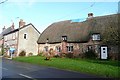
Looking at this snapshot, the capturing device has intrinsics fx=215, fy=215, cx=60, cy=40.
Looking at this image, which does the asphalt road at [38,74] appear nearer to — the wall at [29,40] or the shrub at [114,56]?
the shrub at [114,56]

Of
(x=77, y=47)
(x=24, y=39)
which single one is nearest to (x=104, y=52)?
(x=77, y=47)

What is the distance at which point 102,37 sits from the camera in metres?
38.8

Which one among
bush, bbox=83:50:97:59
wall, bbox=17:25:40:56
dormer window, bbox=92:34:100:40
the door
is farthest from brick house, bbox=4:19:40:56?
the door

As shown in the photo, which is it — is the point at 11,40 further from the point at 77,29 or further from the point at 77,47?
the point at 77,47

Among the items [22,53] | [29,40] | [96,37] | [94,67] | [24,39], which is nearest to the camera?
[94,67]

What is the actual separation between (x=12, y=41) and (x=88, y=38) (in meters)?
22.6

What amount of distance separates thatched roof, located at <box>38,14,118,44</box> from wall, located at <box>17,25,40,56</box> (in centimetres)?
185

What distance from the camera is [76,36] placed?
44.1 m

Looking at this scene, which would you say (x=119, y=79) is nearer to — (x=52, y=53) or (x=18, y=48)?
(x=52, y=53)

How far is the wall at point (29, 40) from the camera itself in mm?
52631

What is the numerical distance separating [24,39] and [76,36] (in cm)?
1526

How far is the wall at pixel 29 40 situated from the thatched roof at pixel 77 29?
185cm

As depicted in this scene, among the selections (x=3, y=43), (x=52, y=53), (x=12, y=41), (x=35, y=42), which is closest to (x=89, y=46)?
(x=52, y=53)

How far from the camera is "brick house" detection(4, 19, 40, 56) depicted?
52312 mm
